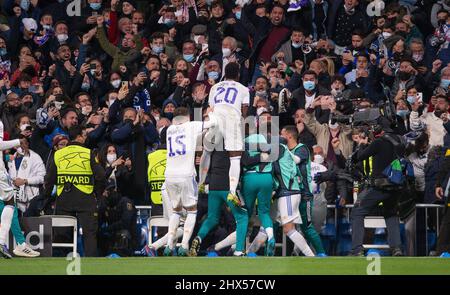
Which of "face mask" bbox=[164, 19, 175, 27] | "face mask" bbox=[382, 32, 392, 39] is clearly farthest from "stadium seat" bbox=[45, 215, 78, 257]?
"face mask" bbox=[382, 32, 392, 39]

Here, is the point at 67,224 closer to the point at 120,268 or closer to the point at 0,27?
the point at 120,268

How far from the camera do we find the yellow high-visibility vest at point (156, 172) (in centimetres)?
2130

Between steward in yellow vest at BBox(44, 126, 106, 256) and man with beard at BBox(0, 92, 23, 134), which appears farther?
man with beard at BBox(0, 92, 23, 134)

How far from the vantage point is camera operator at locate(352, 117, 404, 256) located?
20.1 meters

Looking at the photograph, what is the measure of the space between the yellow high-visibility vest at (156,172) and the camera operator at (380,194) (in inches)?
123

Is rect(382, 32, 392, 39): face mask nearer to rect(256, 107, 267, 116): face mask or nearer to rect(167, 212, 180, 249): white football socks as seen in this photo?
rect(256, 107, 267, 116): face mask

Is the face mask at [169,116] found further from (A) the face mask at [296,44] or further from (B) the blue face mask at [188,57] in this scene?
(A) the face mask at [296,44]

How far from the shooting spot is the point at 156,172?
69.9 ft

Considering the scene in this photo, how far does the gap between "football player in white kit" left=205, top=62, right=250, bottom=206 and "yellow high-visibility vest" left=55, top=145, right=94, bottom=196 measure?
7.61 ft

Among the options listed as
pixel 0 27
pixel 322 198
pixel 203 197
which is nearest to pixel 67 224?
pixel 203 197

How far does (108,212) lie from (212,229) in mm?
1906

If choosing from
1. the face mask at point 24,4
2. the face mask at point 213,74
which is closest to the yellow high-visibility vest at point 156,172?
the face mask at point 213,74
